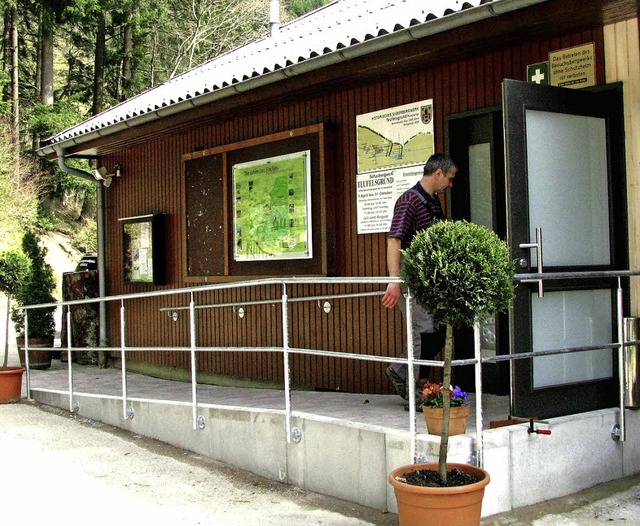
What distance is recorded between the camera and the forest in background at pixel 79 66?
26.2 metres

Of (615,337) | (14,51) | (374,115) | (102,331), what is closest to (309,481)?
(615,337)

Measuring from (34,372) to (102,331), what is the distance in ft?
3.93

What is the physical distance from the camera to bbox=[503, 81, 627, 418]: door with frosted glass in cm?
498

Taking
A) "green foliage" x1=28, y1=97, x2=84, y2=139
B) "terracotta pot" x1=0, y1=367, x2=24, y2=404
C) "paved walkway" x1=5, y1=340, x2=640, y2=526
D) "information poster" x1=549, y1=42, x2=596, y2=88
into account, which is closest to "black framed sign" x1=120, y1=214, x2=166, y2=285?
"paved walkway" x1=5, y1=340, x2=640, y2=526

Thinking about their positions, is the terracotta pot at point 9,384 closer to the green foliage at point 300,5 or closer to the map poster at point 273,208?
the map poster at point 273,208

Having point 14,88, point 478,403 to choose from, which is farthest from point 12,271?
point 14,88

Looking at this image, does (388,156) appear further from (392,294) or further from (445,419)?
(445,419)

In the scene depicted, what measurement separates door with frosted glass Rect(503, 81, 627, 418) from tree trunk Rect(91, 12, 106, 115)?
2464 cm

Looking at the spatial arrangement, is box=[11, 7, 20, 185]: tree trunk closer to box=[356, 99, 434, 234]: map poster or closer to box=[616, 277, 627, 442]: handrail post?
A: box=[356, 99, 434, 234]: map poster

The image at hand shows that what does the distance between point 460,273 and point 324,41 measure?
3.47m

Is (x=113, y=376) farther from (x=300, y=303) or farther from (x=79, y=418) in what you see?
(x=300, y=303)

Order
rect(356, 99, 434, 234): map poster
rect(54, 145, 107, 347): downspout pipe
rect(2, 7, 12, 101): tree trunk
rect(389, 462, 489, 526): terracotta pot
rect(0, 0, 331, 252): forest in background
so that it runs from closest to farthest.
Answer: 1. rect(389, 462, 489, 526): terracotta pot
2. rect(356, 99, 434, 234): map poster
3. rect(54, 145, 107, 347): downspout pipe
4. rect(0, 0, 331, 252): forest in background
5. rect(2, 7, 12, 101): tree trunk

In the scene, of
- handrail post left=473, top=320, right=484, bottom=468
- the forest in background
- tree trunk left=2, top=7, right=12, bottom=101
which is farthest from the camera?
tree trunk left=2, top=7, right=12, bottom=101

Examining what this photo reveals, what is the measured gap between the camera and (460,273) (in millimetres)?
3953
